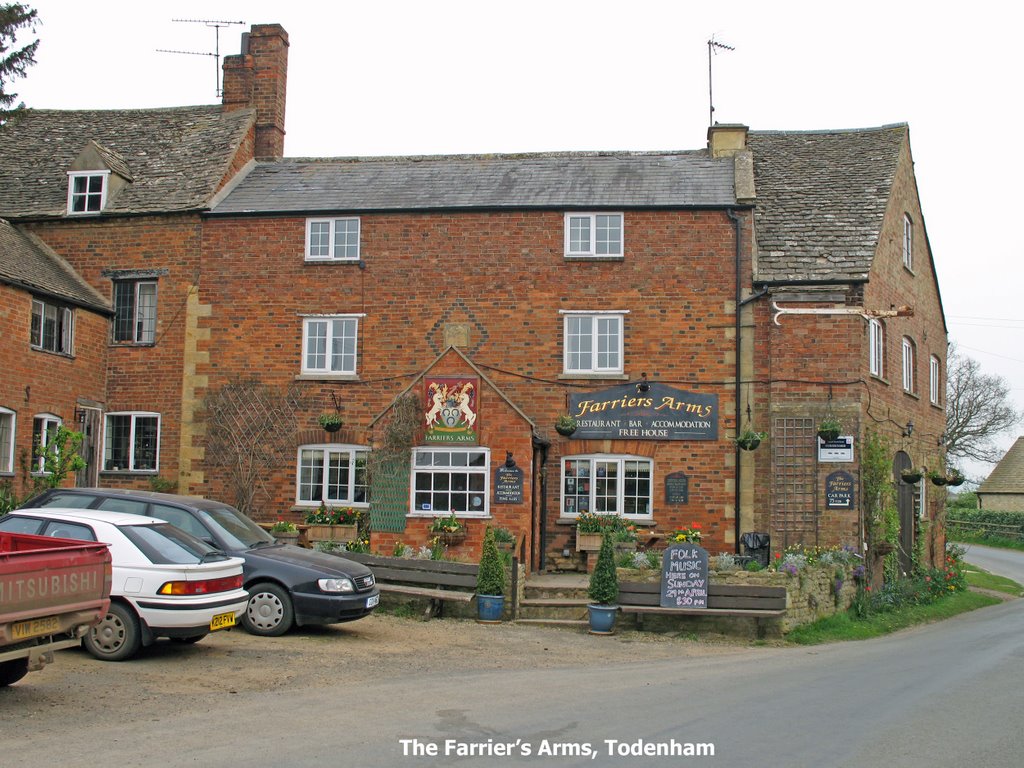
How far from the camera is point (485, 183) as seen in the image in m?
23.1

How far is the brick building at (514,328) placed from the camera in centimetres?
1992

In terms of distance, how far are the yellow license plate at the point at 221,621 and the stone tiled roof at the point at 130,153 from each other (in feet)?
42.7

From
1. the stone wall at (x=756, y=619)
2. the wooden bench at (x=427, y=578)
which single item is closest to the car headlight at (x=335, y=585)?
the wooden bench at (x=427, y=578)

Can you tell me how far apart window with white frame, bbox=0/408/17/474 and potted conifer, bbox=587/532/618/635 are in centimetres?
1154

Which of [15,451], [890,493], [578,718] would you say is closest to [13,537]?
[578,718]

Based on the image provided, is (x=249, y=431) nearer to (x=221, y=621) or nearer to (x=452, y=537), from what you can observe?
(x=452, y=537)

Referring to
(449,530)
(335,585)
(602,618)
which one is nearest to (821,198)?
(449,530)

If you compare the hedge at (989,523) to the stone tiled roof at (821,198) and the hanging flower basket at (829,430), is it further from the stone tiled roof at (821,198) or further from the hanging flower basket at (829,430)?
the hanging flower basket at (829,430)

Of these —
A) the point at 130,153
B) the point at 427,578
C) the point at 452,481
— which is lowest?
the point at 427,578

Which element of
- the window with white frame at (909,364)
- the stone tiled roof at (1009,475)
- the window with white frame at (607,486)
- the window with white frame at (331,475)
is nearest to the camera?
the window with white frame at (607,486)

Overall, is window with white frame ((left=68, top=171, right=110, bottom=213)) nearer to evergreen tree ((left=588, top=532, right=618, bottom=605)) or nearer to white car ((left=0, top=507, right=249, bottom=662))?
white car ((left=0, top=507, right=249, bottom=662))

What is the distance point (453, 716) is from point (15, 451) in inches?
550

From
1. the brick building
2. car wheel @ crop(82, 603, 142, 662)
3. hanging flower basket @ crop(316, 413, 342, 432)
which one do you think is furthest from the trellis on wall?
car wheel @ crop(82, 603, 142, 662)

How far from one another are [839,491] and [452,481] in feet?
24.6
